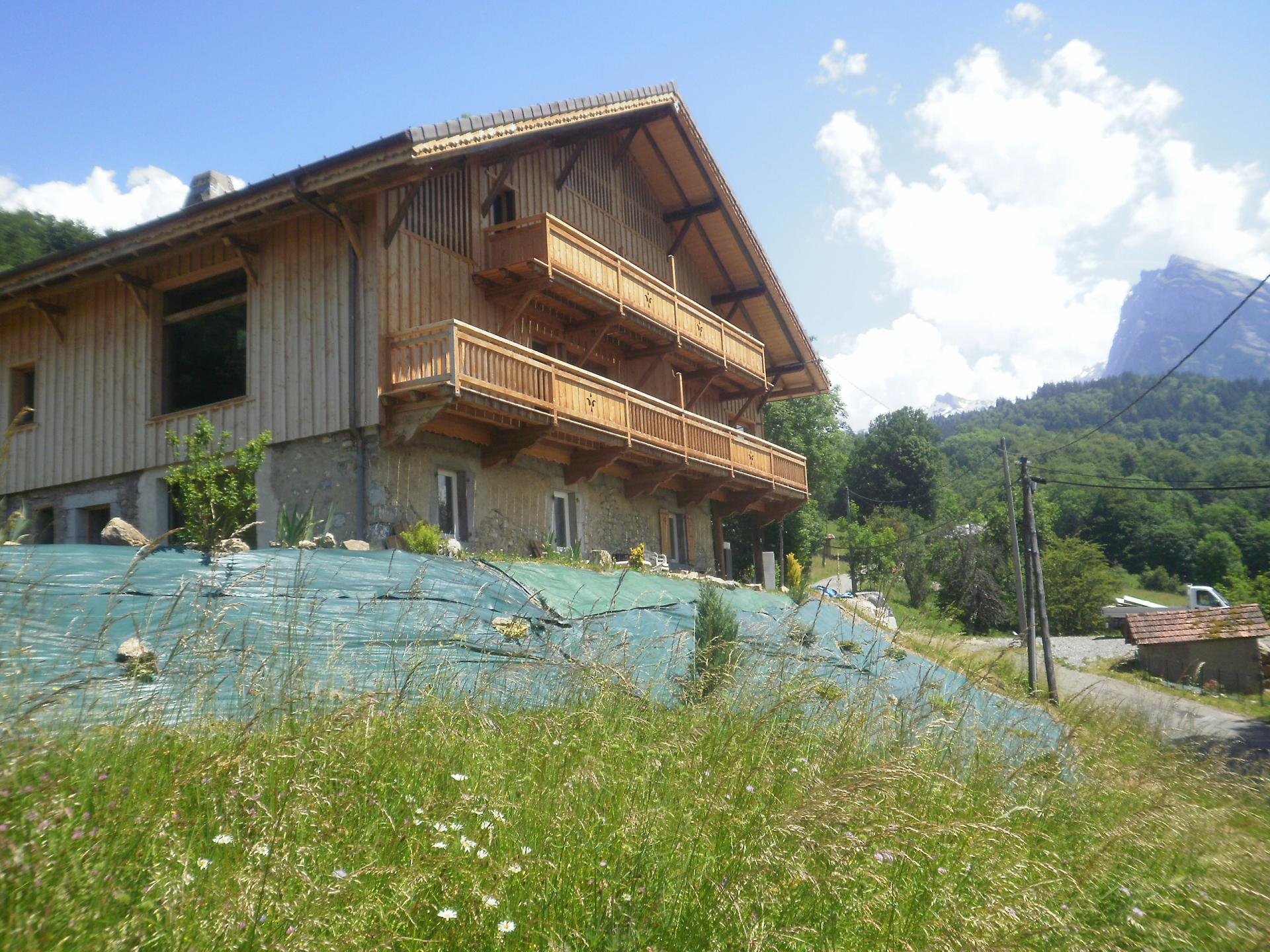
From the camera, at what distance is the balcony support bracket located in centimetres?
1655

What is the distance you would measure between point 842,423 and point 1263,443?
39.3 meters

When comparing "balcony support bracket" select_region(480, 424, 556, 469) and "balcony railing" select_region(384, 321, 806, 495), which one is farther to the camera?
"balcony support bracket" select_region(480, 424, 556, 469)

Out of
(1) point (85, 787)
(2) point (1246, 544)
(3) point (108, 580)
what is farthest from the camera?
(2) point (1246, 544)

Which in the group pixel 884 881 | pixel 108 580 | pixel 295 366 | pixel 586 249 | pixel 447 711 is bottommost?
pixel 884 881

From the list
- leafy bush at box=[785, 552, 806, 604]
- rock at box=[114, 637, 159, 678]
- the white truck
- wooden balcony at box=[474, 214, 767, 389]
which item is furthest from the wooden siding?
the white truck

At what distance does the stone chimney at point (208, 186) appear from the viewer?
19.7 metres

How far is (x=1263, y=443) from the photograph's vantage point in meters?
70.6

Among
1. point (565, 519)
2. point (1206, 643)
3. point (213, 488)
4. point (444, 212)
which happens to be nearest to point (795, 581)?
point (565, 519)

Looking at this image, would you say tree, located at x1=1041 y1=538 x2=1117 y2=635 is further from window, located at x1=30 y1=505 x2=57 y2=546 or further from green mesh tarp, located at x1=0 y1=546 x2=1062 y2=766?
green mesh tarp, located at x1=0 y1=546 x2=1062 y2=766

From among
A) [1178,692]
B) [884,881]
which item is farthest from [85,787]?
[1178,692]

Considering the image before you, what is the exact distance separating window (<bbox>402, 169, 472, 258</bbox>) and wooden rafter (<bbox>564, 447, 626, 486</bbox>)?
4.36m

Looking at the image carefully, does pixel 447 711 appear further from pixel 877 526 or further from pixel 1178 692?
pixel 877 526

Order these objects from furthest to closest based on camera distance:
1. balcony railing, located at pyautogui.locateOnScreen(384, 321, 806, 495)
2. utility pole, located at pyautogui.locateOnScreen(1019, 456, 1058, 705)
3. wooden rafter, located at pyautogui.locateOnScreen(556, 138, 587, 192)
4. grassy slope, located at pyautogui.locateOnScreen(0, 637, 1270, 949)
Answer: utility pole, located at pyautogui.locateOnScreen(1019, 456, 1058, 705)
wooden rafter, located at pyautogui.locateOnScreen(556, 138, 587, 192)
balcony railing, located at pyautogui.locateOnScreen(384, 321, 806, 495)
grassy slope, located at pyautogui.locateOnScreen(0, 637, 1270, 949)

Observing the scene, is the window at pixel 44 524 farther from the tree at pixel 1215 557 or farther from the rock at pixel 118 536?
the tree at pixel 1215 557
